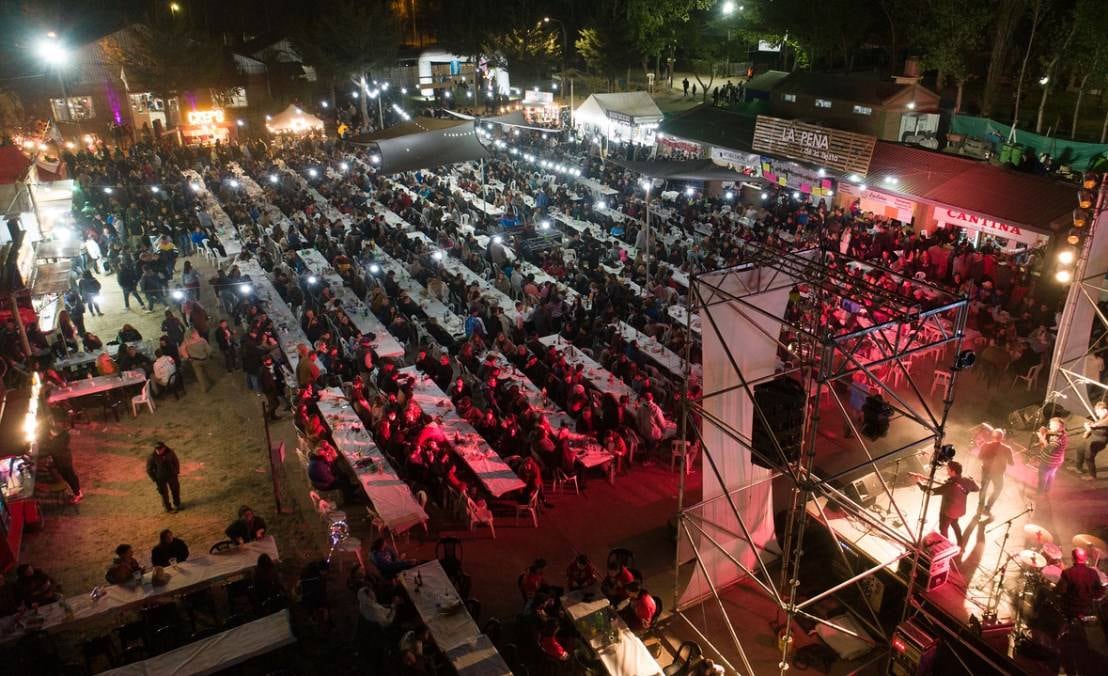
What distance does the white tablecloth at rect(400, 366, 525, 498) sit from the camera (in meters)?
10.2

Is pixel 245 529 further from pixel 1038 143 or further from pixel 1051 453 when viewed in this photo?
pixel 1038 143

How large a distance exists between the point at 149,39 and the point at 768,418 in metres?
39.4

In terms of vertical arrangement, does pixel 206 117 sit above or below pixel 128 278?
above

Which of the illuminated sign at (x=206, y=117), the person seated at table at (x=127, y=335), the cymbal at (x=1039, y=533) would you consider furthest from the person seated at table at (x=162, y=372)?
the illuminated sign at (x=206, y=117)

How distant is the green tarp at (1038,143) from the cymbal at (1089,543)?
492 inches

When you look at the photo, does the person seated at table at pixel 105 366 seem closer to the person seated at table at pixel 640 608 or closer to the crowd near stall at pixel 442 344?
the crowd near stall at pixel 442 344

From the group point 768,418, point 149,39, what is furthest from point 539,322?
point 149,39

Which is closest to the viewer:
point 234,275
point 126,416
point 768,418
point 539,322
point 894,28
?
point 768,418

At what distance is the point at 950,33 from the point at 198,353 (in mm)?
28554

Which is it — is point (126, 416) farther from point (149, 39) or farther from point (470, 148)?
point (149, 39)

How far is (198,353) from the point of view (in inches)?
564

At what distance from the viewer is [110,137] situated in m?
37.7

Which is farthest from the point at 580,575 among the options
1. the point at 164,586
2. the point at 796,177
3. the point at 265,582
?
the point at 796,177

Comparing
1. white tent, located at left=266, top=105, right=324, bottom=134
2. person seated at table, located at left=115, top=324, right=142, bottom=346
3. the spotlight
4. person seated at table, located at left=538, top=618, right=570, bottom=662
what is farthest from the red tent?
the spotlight
